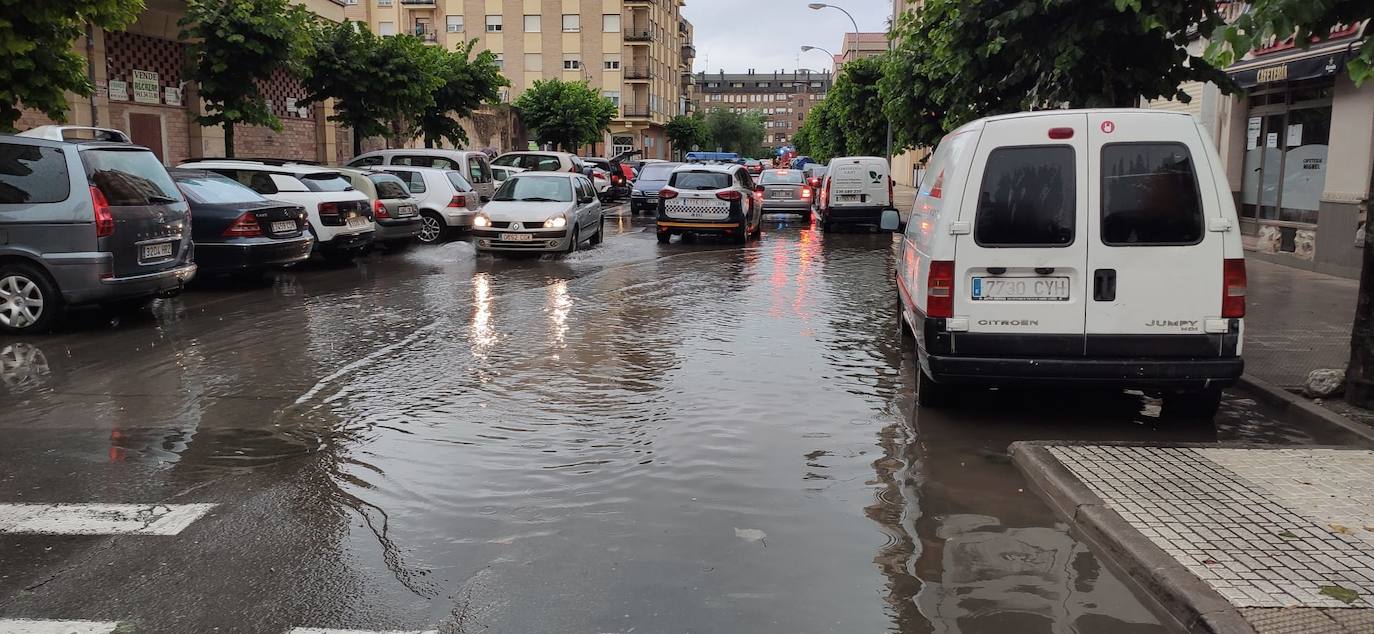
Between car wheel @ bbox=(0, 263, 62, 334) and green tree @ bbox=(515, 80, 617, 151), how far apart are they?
4508cm

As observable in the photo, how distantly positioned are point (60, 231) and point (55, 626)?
288 inches

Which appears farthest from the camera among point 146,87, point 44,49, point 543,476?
point 146,87

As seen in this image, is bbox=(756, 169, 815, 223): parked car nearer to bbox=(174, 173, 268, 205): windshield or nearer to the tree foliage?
bbox=(174, 173, 268, 205): windshield

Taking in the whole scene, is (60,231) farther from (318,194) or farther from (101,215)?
(318,194)

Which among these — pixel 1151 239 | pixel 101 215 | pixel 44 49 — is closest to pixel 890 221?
pixel 1151 239

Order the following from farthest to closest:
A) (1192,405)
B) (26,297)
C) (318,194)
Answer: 1. (318,194)
2. (26,297)
3. (1192,405)

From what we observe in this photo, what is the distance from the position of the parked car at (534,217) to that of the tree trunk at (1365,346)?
12.4m

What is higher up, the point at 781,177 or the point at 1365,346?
the point at 781,177

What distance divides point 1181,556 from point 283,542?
373 cm

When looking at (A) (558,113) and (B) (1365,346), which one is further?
(A) (558,113)

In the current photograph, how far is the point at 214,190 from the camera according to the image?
13.4 m

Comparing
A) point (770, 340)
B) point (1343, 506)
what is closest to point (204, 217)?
point (770, 340)

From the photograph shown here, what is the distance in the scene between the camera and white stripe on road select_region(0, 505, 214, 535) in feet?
15.9

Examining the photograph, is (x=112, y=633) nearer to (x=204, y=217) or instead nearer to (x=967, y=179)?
(x=967, y=179)
